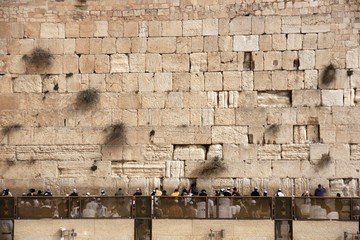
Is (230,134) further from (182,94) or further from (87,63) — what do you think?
(87,63)

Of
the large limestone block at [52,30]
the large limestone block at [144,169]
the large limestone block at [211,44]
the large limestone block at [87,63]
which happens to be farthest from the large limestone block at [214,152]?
the large limestone block at [52,30]

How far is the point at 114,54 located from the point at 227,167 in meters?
3.64

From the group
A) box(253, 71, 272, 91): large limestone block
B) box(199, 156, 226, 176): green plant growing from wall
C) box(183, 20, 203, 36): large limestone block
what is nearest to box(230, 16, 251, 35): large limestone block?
box(183, 20, 203, 36): large limestone block

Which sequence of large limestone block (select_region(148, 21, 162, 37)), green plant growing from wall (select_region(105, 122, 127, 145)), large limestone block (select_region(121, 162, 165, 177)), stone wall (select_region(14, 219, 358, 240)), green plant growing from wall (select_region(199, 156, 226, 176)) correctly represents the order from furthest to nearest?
large limestone block (select_region(148, 21, 162, 37)) → green plant growing from wall (select_region(105, 122, 127, 145)) → large limestone block (select_region(121, 162, 165, 177)) → green plant growing from wall (select_region(199, 156, 226, 176)) → stone wall (select_region(14, 219, 358, 240))

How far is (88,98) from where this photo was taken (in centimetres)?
1414

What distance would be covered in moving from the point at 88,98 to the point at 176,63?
2150 mm

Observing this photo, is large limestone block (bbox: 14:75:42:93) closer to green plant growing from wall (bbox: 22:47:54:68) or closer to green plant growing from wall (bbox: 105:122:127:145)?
green plant growing from wall (bbox: 22:47:54:68)

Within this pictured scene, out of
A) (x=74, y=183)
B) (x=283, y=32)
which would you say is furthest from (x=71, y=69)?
(x=283, y=32)

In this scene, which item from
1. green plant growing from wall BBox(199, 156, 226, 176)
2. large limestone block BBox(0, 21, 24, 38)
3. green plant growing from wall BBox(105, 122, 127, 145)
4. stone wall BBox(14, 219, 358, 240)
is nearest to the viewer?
stone wall BBox(14, 219, 358, 240)

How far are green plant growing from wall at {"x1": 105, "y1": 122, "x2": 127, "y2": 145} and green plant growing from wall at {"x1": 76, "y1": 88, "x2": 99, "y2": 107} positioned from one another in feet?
2.47

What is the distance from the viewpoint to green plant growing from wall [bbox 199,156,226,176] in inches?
538

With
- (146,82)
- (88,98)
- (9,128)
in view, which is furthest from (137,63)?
(9,128)

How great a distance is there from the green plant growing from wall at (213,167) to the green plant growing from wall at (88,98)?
9.47 feet

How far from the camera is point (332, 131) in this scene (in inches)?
532
